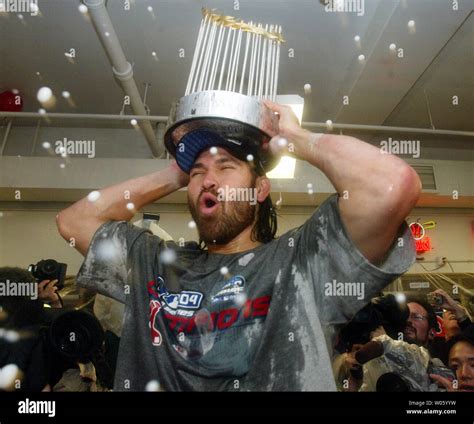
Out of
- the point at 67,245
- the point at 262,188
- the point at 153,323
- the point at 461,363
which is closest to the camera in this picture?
the point at 153,323

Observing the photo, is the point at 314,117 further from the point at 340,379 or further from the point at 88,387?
the point at 88,387

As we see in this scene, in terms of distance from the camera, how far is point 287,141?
74 cm

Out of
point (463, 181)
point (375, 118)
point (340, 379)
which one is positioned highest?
point (375, 118)

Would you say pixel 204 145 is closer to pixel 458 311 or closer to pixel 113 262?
pixel 113 262

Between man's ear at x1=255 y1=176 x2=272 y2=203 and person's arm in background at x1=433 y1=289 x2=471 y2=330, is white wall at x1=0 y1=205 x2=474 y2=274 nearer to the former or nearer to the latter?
person's arm in background at x1=433 y1=289 x2=471 y2=330

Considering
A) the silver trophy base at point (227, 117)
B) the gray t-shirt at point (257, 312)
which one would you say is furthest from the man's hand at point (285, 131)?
the gray t-shirt at point (257, 312)

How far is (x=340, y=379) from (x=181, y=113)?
0.96m

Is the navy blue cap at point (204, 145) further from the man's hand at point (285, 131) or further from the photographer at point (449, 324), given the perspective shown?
the photographer at point (449, 324)

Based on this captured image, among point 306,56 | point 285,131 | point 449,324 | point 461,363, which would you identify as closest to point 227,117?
point 285,131

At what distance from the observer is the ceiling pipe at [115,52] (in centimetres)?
166

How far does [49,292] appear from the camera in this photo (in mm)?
1364

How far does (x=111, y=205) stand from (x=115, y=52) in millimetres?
1249

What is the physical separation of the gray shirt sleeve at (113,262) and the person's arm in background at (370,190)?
1.28ft

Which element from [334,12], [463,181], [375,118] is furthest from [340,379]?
[463,181]
